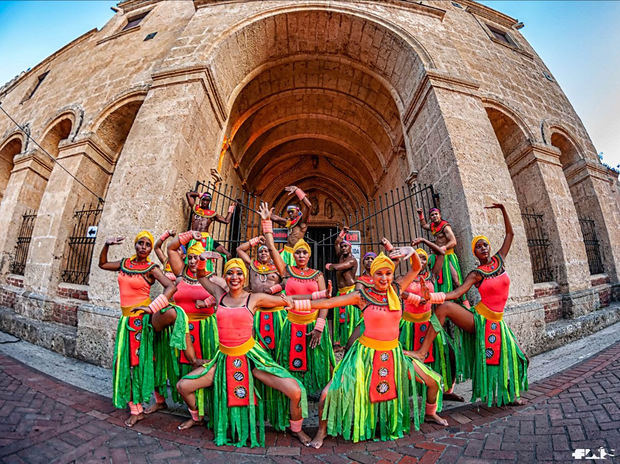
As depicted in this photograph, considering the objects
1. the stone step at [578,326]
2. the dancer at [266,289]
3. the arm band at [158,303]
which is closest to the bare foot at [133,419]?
the arm band at [158,303]

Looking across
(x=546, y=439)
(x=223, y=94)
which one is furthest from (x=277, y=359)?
(x=223, y=94)

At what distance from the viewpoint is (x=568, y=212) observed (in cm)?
583

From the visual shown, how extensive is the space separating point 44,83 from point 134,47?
433 cm

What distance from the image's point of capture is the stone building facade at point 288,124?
434 centimetres

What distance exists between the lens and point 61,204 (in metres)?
5.52

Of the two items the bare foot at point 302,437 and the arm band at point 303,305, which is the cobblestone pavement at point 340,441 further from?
the arm band at point 303,305

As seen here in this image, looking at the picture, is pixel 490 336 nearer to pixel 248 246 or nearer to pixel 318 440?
pixel 318 440

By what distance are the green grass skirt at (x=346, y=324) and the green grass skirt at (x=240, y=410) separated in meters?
1.83

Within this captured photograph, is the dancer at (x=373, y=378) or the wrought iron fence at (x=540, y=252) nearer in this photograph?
the dancer at (x=373, y=378)

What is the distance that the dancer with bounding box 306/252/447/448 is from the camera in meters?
2.16

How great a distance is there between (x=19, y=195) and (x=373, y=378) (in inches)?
390

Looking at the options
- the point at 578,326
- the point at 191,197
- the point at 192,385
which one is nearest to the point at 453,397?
the point at 192,385

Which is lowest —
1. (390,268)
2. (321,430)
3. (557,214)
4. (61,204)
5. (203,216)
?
(321,430)

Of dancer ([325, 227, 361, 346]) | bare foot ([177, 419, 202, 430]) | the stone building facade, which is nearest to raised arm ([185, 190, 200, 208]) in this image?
the stone building facade
